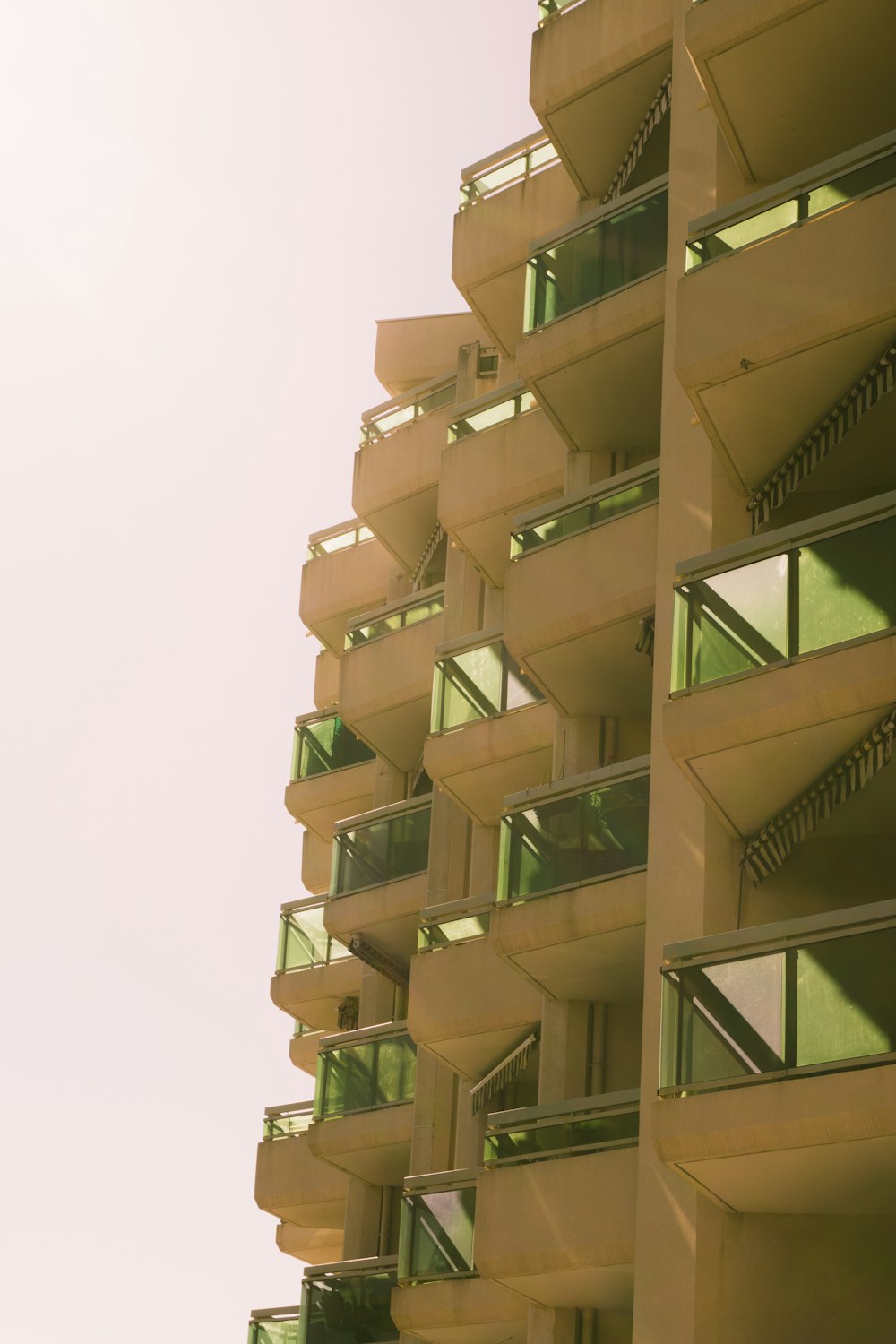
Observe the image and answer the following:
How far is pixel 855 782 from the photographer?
1614 centimetres

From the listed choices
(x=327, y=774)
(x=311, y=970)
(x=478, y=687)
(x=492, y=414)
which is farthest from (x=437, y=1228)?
(x=327, y=774)

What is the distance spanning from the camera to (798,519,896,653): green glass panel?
15289mm

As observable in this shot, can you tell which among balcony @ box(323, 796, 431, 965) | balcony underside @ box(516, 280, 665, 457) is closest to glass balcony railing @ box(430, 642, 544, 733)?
balcony @ box(323, 796, 431, 965)

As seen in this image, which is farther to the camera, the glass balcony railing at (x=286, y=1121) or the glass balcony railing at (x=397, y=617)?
the glass balcony railing at (x=286, y=1121)

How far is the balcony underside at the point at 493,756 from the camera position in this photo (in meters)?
23.3

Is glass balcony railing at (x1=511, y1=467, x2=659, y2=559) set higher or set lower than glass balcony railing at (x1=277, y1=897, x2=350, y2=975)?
higher

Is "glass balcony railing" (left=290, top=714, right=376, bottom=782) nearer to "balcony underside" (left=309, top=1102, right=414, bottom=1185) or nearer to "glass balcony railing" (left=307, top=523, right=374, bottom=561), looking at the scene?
"glass balcony railing" (left=307, top=523, right=374, bottom=561)

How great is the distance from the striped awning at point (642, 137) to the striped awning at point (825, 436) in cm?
587

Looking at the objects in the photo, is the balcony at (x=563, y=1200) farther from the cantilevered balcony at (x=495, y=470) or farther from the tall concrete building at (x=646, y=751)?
the cantilevered balcony at (x=495, y=470)

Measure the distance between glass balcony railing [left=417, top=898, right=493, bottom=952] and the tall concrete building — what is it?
2.3 inches

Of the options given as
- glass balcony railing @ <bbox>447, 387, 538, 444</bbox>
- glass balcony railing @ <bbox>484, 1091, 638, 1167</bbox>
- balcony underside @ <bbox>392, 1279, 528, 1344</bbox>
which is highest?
glass balcony railing @ <bbox>447, 387, 538, 444</bbox>

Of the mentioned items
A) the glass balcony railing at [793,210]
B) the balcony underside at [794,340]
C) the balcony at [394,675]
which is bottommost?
the balcony underside at [794,340]

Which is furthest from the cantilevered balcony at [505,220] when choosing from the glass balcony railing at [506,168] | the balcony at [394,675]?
the balcony at [394,675]

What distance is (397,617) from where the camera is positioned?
28.7m
